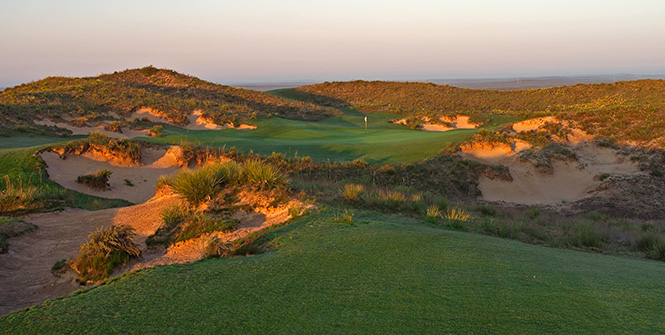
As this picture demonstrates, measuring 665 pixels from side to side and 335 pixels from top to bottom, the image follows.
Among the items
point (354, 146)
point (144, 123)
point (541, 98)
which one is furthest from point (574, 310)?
point (541, 98)

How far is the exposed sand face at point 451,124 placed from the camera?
44.4 meters

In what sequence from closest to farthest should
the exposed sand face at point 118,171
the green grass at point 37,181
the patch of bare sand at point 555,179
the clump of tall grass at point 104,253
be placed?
the clump of tall grass at point 104,253 < the green grass at point 37,181 < the exposed sand face at point 118,171 < the patch of bare sand at point 555,179

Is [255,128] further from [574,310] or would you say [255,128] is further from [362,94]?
[362,94]

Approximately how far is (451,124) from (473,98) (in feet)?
101

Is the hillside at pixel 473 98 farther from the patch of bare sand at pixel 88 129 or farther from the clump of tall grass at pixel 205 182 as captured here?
the clump of tall grass at pixel 205 182

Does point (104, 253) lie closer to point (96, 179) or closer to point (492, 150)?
point (96, 179)

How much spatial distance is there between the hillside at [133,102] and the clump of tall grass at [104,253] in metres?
23.5

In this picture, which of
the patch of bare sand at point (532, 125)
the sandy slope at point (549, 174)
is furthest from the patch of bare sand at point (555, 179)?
the patch of bare sand at point (532, 125)

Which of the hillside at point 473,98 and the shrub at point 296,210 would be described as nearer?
the shrub at point 296,210

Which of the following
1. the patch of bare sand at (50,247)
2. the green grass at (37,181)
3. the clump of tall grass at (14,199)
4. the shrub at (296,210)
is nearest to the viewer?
the patch of bare sand at (50,247)

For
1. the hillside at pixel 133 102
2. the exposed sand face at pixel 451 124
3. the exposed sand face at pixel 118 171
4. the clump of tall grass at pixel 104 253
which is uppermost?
the hillside at pixel 133 102

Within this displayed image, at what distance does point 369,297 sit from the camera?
13.6ft

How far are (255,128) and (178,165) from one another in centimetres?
1569

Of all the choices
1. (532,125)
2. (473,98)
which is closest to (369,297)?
(532,125)
